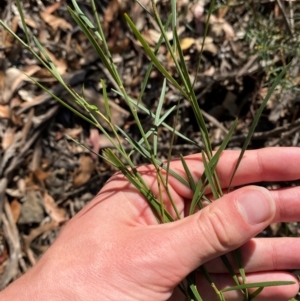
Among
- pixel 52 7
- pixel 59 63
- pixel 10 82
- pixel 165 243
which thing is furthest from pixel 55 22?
pixel 165 243

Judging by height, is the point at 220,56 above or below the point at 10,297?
above

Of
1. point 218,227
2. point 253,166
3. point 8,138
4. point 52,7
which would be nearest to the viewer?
point 218,227

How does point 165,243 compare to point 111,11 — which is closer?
point 165,243

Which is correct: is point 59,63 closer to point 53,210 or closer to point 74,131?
point 74,131

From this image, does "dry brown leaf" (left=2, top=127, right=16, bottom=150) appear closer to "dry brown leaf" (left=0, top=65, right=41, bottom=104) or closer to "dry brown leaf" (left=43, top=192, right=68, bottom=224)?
"dry brown leaf" (left=0, top=65, right=41, bottom=104)

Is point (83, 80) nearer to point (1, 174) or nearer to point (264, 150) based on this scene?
point (1, 174)

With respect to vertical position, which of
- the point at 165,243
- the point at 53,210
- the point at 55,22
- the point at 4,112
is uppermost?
the point at 55,22

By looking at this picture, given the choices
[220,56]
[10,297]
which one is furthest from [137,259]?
[220,56]

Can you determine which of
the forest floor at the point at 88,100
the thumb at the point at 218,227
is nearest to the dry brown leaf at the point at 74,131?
the forest floor at the point at 88,100
